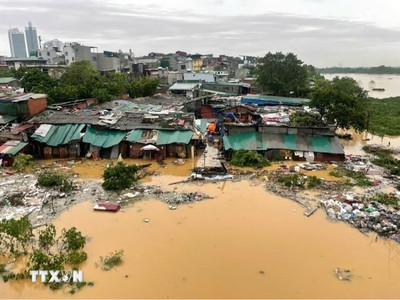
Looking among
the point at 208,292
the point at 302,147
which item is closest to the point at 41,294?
the point at 208,292

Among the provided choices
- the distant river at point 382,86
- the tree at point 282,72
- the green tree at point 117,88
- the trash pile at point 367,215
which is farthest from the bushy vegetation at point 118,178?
the distant river at point 382,86

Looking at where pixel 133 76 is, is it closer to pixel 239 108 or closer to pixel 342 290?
pixel 239 108

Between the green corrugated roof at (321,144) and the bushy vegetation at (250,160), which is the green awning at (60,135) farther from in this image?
the green corrugated roof at (321,144)

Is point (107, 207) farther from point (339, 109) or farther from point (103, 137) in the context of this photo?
point (339, 109)

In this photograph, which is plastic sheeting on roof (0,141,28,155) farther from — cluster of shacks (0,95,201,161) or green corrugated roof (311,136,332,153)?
green corrugated roof (311,136,332,153)

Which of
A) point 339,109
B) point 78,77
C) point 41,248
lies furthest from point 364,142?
point 78,77

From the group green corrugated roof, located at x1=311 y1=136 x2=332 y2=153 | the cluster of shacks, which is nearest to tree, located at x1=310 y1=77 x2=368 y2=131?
green corrugated roof, located at x1=311 y1=136 x2=332 y2=153
